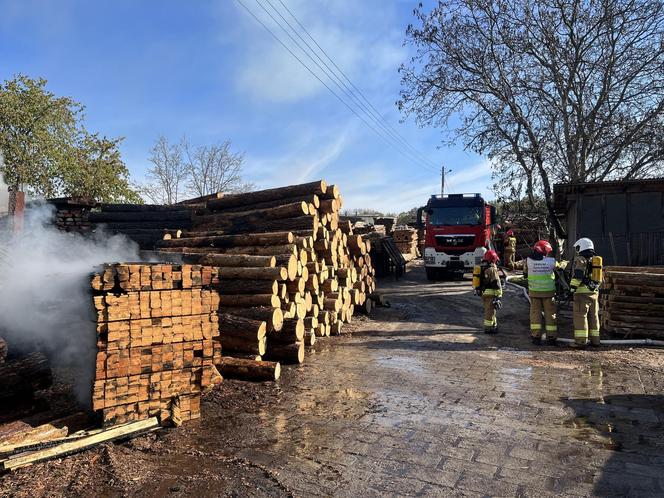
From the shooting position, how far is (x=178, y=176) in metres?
34.2

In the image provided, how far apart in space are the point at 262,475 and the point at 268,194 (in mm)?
7136

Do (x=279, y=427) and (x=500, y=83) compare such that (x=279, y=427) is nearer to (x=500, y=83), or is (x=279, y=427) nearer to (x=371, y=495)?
(x=371, y=495)

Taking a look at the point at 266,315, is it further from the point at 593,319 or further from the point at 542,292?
the point at 593,319

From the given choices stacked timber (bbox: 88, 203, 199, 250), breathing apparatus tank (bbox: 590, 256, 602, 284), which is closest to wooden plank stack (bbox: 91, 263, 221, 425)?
stacked timber (bbox: 88, 203, 199, 250)

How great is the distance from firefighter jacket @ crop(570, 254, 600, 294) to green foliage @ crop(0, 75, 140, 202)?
69.7 feet

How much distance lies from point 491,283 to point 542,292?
1.09 metres

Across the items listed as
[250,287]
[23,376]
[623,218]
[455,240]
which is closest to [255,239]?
[250,287]

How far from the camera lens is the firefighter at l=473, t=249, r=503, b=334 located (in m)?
8.95

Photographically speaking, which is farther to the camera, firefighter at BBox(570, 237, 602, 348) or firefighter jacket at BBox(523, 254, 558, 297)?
firefighter jacket at BBox(523, 254, 558, 297)

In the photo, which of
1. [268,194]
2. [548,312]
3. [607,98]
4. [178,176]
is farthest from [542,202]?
[178,176]

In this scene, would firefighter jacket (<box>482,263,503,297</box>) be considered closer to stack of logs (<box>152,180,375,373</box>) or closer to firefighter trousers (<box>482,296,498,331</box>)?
firefighter trousers (<box>482,296,498,331</box>)

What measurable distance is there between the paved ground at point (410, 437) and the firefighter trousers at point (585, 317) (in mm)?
757

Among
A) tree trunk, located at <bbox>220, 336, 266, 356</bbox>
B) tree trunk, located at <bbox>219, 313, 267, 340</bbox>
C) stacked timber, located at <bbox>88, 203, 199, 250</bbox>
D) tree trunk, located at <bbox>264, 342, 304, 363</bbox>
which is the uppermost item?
stacked timber, located at <bbox>88, 203, 199, 250</bbox>

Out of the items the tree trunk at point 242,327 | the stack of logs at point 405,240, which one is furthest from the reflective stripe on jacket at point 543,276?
the stack of logs at point 405,240
